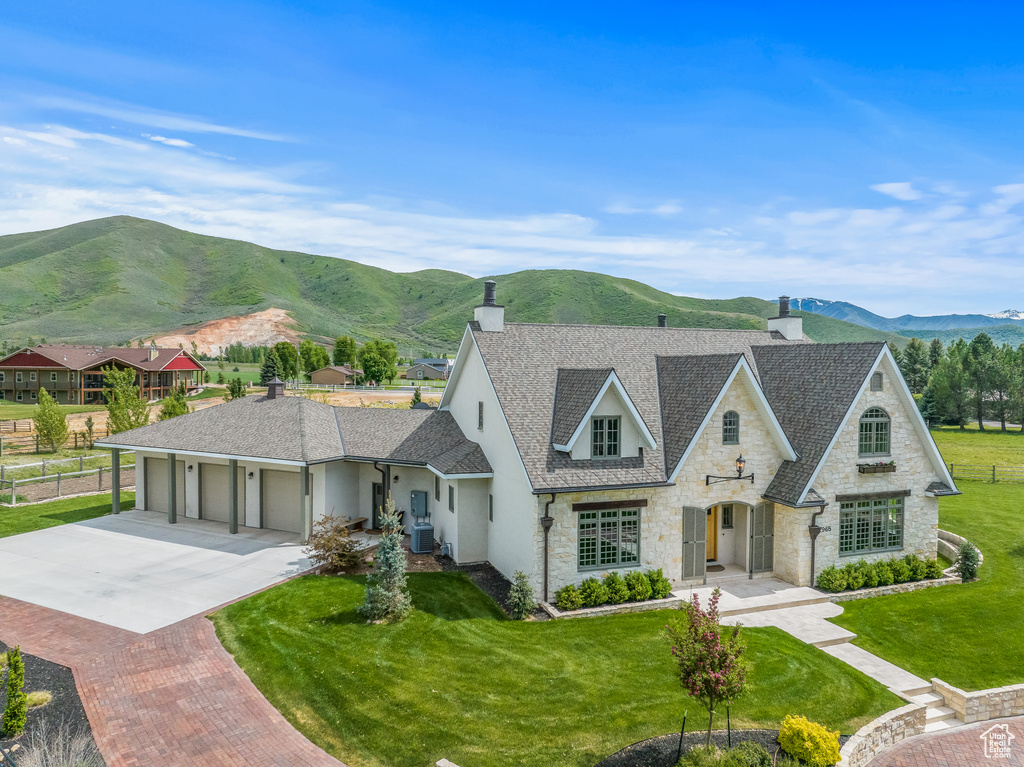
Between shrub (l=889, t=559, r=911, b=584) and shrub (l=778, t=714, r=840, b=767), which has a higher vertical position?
shrub (l=778, t=714, r=840, b=767)

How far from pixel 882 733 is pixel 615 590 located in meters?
6.94

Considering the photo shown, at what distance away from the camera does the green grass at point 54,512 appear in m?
22.9

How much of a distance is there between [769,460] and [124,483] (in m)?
31.3

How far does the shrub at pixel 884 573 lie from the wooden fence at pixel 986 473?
22.4m

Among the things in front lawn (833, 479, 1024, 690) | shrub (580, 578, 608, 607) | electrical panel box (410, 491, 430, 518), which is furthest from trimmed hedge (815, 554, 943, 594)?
electrical panel box (410, 491, 430, 518)

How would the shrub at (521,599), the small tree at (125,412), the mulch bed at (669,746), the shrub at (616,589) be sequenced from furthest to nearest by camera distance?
1. the small tree at (125,412)
2. the shrub at (616,589)
3. the shrub at (521,599)
4. the mulch bed at (669,746)

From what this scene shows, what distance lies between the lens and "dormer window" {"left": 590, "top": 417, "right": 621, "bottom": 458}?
1722cm

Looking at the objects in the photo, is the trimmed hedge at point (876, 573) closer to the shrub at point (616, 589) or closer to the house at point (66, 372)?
the shrub at point (616, 589)

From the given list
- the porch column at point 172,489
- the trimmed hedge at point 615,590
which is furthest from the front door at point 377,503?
the trimmed hedge at point 615,590

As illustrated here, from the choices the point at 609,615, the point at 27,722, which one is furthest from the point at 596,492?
the point at 27,722

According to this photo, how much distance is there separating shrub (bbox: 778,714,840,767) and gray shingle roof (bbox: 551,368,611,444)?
869 cm

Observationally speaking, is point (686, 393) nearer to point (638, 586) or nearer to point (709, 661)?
point (638, 586)

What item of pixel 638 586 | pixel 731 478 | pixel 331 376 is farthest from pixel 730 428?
pixel 331 376

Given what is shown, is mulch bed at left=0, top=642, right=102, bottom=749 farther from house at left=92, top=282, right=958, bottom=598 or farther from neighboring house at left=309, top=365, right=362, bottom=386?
neighboring house at left=309, top=365, right=362, bottom=386
